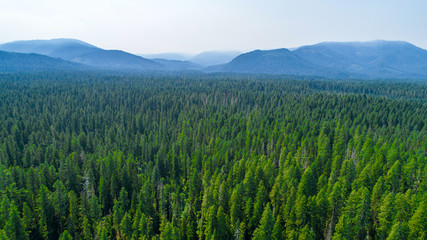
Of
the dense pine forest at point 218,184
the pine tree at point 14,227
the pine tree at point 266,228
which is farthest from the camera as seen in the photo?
the dense pine forest at point 218,184

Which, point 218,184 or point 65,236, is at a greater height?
point 218,184

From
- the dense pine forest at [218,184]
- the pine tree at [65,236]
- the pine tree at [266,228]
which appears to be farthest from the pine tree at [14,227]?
the pine tree at [266,228]

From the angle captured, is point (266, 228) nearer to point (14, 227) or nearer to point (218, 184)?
point (218, 184)

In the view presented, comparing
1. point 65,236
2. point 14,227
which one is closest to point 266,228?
point 65,236

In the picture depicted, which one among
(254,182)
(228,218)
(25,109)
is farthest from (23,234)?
(25,109)

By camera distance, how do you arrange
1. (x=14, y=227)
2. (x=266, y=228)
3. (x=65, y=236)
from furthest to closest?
(x=14, y=227) < (x=266, y=228) < (x=65, y=236)

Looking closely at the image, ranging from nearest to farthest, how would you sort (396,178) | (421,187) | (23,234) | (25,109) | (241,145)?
(23,234) → (421,187) → (396,178) → (241,145) → (25,109)

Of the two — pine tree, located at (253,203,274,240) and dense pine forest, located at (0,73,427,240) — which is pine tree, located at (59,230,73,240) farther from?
pine tree, located at (253,203,274,240)

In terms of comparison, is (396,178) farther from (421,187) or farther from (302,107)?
(302,107)

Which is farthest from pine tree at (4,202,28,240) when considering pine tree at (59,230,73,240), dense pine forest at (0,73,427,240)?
pine tree at (59,230,73,240)

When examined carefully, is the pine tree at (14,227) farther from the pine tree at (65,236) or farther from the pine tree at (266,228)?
the pine tree at (266,228)

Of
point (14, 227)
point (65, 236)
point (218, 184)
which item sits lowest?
point (65, 236)
